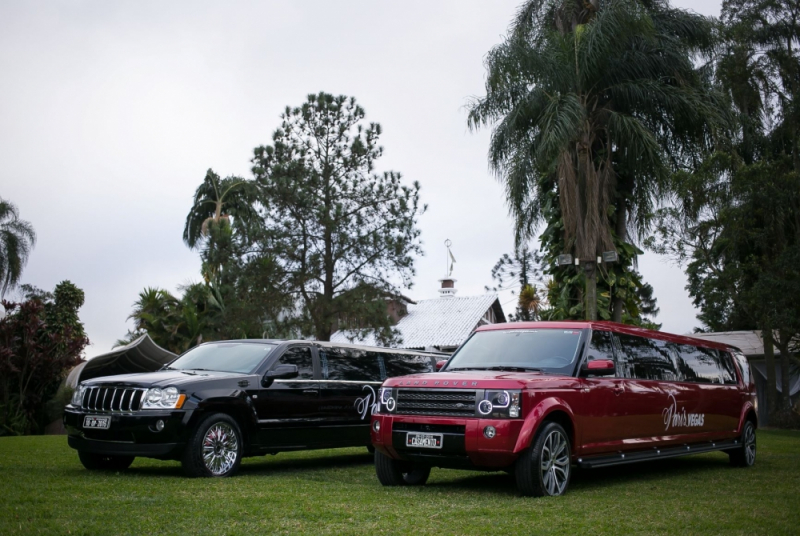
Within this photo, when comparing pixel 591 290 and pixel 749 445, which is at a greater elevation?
pixel 591 290

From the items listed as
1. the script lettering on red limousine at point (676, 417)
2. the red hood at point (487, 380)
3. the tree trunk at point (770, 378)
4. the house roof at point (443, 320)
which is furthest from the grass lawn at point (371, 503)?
the house roof at point (443, 320)

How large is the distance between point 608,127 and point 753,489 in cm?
1276

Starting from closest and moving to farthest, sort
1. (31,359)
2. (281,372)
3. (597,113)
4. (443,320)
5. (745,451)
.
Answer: (281,372) → (745,451) → (597,113) → (31,359) → (443,320)

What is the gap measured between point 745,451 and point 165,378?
27.6 feet

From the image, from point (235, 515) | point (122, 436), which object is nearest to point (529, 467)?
point (235, 515)

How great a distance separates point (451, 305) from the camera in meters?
46.1

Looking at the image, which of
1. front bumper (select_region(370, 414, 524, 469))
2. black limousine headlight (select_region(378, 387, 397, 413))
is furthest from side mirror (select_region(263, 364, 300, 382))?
front bumper (select_region(370, 414, 524, 469))

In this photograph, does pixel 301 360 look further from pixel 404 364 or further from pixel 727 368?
pixel 727 368

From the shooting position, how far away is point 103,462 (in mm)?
10562

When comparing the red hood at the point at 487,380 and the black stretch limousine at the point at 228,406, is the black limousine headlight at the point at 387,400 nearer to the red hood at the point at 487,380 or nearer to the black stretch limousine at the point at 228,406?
the red hood at the point at 487,380

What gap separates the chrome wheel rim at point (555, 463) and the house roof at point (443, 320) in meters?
30.7

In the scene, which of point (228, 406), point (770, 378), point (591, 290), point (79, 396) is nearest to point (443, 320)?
point (770, 378)

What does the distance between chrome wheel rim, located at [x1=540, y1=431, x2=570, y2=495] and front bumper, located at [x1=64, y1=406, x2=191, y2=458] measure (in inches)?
157

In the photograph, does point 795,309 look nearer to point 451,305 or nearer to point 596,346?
point 596,346
